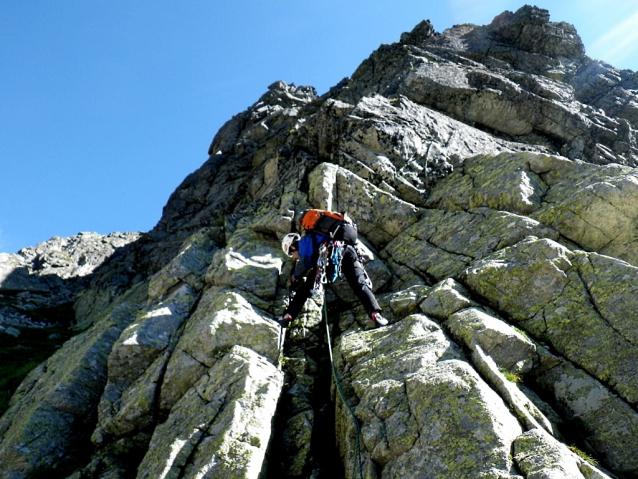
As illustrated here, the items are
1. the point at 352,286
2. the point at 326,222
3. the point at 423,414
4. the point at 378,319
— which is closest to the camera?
the point at 423,414

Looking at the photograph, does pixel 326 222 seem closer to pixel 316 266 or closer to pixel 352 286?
pixel 316 266

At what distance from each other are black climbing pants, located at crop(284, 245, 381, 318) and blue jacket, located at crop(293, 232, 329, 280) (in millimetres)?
478

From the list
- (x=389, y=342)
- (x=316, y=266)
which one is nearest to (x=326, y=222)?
(x=316, y=266)

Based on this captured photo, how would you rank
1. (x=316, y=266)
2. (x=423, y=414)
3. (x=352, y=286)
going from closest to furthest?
(x=423, y=414)
(x=352, y=286)
(x=316, y=266)

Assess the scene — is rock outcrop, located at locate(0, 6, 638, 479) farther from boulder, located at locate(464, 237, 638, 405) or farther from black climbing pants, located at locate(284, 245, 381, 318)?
black climbing pants, located at locate(284, 245, 381, 318)

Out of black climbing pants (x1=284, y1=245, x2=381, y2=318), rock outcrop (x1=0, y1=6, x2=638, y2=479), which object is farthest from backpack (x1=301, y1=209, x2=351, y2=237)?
rock outcrop (x1=0, y1=6, x2=638, y2=479)

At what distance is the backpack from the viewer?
555 inches

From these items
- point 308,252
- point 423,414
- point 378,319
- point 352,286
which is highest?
point 308,252

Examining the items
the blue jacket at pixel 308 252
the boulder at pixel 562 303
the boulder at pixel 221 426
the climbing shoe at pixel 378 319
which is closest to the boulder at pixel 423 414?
the climbing shoe at pixel 378 319

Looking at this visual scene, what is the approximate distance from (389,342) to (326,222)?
17.5 feet

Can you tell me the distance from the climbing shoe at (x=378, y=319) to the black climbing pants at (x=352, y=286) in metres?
0.16

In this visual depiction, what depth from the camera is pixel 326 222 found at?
1433cm

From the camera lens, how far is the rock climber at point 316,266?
485 inches

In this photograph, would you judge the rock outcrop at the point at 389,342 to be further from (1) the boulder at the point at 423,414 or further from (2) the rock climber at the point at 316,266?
(2) the rock climber at the point at 316,266
